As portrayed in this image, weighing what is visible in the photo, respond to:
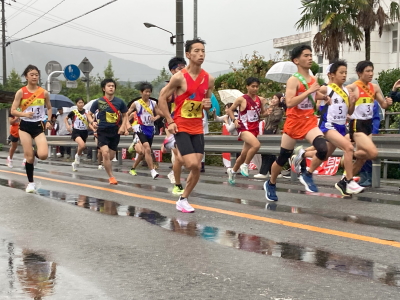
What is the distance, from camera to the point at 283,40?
2736 inches

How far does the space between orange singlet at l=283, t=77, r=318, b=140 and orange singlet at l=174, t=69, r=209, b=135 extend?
4.37ft

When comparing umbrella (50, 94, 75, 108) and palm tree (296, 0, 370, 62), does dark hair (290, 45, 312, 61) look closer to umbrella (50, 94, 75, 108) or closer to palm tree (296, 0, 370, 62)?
umbrella (50, 94, 75, 108)

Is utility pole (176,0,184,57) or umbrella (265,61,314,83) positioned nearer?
umbrella (265,61,314,83)

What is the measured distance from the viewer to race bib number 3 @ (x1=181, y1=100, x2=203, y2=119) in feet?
28.1

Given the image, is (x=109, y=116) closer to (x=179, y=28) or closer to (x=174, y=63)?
(x=174, y=63)

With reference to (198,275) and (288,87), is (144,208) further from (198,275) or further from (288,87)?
(198,275)

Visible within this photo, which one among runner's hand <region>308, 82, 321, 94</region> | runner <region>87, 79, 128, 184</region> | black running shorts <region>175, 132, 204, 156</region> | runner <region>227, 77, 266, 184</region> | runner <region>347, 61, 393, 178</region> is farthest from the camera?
runner <region>87, 79, 128, 184</region>

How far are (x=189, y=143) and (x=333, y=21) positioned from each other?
22.6 m

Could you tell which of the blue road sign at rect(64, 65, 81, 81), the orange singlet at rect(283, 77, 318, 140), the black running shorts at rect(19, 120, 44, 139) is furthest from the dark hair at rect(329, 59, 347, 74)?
the blue road sign at rect(64, 65, 81, 81)

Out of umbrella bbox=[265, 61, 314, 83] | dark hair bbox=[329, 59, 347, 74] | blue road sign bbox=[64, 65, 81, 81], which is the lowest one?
dark hair bbox=[329, 59, 347, 74]

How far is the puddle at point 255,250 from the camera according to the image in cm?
509

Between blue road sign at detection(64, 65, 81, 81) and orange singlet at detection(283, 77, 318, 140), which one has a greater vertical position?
blue road sign at detection(64, 65, 81, 81)

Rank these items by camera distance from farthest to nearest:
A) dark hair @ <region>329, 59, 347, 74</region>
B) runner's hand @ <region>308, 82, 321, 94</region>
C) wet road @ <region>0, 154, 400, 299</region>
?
dark hair @ <region>329, 59, 347, 74</region> → runner's hand @ <region>308, 82, 321, 94</region> → wet road @ <region>0, 154, 400, 299</region>

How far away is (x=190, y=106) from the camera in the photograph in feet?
28.1
